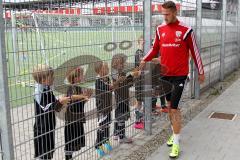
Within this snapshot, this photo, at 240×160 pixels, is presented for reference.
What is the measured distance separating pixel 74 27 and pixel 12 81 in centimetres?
89

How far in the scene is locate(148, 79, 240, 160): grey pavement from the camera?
4.81 metres

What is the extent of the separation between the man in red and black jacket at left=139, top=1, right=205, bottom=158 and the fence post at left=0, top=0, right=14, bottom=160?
2307 millimetres

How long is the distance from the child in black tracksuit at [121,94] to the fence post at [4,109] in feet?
5.91

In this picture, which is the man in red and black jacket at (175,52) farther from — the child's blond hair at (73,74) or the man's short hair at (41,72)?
the man's short hair at (41,72)

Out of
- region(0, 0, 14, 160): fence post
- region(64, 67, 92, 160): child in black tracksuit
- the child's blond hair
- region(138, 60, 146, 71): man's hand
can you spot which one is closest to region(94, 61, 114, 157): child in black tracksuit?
region(64, 67, 92, 160): child in black tracksuit

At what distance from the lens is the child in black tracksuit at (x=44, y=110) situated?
349cm

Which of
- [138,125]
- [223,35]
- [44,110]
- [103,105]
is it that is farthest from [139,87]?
[223,35]

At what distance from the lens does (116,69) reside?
469 cm

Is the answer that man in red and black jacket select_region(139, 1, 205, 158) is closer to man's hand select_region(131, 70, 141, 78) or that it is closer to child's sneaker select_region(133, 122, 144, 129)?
man's hand select_region(131, 70, 141, 78)

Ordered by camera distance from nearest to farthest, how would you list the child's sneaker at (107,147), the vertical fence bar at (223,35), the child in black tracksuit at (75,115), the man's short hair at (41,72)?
the man's short hair at (41,72)
the child in black tracksuit at (75,115)
the child's sneaker at (107,147)
the vertical fence bar at (223,35)

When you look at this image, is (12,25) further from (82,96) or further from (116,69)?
(116,69)

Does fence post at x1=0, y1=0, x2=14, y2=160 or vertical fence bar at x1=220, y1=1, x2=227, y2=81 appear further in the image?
vertical fence bar at x1=220, y1=1, x2=227, y2=81

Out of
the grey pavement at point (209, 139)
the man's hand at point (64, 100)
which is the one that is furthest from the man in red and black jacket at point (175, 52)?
the man's hand at point (64, 100)

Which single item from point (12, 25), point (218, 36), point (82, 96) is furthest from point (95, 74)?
point (218, 36)
